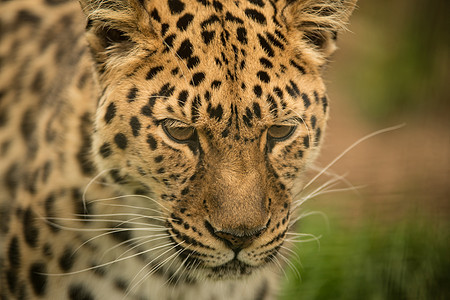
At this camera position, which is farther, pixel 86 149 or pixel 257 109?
pixel 86 149

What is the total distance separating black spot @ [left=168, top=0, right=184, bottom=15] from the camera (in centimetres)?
331

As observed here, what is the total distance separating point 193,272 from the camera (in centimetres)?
360

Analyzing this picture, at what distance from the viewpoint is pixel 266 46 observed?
3.29 m

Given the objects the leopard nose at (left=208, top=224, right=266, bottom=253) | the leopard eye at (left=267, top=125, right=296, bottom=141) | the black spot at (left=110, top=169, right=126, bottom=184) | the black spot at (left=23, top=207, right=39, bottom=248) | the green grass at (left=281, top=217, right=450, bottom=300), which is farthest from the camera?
the green grass at (left=281, top=217, right=450, bottom=300)

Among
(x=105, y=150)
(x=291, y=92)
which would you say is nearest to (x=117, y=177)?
(x=105, y=150)

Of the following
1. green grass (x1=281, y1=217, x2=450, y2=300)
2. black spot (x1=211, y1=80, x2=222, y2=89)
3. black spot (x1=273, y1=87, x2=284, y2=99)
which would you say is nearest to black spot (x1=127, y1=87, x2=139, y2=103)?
black spot (x1=211, y1=80, x2=222, y2=89)

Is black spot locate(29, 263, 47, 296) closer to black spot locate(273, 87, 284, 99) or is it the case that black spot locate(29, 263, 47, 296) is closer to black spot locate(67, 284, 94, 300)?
black spot locate(67, 284, 94, 300)

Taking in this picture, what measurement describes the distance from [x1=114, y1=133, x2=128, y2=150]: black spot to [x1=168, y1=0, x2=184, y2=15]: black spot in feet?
2.11

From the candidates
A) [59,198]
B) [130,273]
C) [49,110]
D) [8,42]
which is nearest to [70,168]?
[59,198]

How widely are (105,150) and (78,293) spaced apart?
82 cm

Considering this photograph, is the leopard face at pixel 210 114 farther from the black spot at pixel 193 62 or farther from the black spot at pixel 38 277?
the black spot at pixel 38 277

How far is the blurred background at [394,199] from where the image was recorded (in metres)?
4.62

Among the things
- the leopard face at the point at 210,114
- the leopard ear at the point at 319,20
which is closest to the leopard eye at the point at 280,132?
the leopard face at the point at 210,114

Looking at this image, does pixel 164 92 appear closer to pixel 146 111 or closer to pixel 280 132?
pixel 146 111
